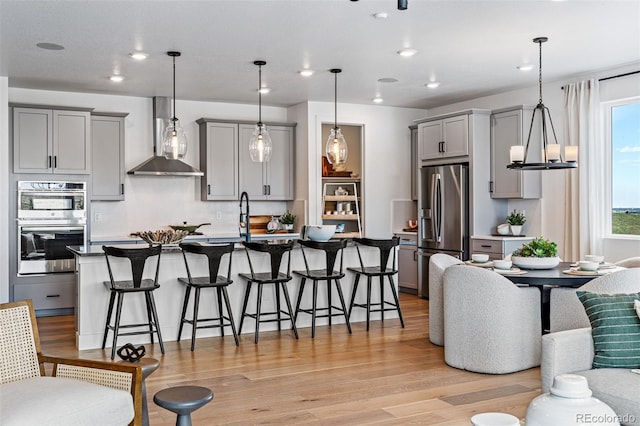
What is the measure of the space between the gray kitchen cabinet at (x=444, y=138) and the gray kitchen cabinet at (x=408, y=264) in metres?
1.15

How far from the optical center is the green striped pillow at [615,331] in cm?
294

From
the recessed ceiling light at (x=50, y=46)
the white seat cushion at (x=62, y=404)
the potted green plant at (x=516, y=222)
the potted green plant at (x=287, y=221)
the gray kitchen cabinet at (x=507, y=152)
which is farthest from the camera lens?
the potted green plant at (x=287, y=221)

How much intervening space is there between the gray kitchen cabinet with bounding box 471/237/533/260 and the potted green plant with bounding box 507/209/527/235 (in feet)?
0.57

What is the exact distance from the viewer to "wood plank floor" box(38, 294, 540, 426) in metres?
3.54

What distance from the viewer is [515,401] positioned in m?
3.76

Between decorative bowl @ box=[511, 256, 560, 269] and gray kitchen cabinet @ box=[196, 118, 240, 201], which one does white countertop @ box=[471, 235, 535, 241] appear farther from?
gray kitchen cabinet @ box=[196, 118, 240, 201]

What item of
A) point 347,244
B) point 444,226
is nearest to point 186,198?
point 347,244

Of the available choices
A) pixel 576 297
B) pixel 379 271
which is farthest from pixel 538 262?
pixel 379 271

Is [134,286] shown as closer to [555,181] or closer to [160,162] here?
[160,162]

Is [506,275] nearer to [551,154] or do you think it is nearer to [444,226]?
[551,154]

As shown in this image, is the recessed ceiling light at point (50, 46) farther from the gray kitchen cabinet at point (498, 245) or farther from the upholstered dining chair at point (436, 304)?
the gray kitchen cabinet at point (498, 245)

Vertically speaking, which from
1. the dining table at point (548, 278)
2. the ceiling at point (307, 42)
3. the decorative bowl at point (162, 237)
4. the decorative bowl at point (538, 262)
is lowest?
the dining table at point (548, 278)

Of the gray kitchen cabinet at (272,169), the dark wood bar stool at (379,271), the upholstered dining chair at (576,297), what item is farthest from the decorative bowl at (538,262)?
the gray kitchen cabinet at (272,169)

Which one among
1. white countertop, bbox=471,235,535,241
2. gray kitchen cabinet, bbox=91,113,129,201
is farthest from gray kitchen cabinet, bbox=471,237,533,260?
gray kitchen cabinet, bbox=91,113,129,201
